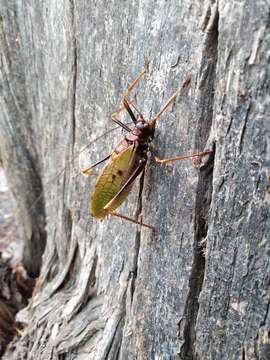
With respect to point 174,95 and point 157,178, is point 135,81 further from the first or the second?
point 157,178

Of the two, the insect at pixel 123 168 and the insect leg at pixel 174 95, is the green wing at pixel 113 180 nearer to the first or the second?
the insect at pixel 123 168

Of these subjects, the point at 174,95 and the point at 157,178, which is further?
the point at 157,178

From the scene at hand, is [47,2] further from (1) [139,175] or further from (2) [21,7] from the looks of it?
(1) [139,175]

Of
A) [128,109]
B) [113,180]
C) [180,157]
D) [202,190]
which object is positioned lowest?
[202,190]

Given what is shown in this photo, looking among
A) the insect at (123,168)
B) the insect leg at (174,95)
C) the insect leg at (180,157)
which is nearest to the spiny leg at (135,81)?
the insect at (123,168)

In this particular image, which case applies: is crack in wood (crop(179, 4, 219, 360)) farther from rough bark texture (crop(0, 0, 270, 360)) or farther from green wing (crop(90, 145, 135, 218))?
green wing (crop(90, 145, 135, 218))

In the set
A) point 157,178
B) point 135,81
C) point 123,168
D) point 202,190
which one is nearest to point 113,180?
point 123,168

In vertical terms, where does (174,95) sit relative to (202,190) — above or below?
above
